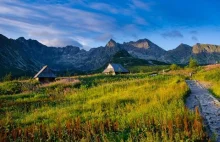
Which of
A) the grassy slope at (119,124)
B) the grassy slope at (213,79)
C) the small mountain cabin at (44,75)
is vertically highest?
the small mountain cabin at (44,75)

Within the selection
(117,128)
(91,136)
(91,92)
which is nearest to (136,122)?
(117,128)

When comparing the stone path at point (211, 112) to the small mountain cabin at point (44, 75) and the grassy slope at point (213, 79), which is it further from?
the small mountain cabin at point (44, 75)

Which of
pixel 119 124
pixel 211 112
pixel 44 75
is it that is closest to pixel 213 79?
pixel 211 112

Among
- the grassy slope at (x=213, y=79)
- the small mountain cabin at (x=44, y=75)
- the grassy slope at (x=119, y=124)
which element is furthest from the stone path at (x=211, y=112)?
the small mountain cabin at (x=44, y=75)

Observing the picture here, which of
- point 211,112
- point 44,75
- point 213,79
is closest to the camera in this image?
point 211,112

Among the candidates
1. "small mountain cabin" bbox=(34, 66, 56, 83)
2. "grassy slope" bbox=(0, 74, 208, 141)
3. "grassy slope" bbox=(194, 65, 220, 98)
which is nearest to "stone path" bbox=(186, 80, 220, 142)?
"grassy slope" bbox=(0, 74, 208, 141)

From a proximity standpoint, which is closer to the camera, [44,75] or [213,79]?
[213,79]

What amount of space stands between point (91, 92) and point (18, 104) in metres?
6.47

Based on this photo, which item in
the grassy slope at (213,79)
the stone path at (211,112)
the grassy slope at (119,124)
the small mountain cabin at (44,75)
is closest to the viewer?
the grassy slope at (119,124)

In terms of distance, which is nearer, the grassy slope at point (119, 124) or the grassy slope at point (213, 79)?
the grassy slope at point (119, 124)

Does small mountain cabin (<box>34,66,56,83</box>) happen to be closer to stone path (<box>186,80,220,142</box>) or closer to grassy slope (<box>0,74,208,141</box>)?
grassy slope (<box>0,74,208,141</box>)

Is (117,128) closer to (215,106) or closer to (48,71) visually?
(215,106)

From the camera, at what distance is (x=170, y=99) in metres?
16.5

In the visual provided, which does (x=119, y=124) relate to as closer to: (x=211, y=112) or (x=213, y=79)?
(x=211, y=112)
